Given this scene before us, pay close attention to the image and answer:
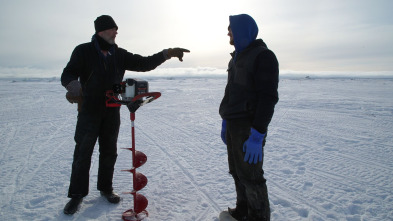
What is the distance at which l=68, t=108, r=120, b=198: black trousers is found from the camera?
284cm

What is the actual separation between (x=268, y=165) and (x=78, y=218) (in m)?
3.01

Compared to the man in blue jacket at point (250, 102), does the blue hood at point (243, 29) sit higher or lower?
higher

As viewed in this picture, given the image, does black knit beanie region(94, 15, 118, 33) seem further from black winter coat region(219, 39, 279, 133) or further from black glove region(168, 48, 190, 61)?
black winter coat region(219, 39, 279, 133)

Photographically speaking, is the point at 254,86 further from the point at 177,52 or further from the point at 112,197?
the point at 112,197

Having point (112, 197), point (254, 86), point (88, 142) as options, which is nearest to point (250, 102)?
point (254, 86)

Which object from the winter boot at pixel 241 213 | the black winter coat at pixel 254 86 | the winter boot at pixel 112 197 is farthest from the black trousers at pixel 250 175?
the winter boot at pixel 112 197

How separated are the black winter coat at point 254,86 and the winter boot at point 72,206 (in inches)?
79.4

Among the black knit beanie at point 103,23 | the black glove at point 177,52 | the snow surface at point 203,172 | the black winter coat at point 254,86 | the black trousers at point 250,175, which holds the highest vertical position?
the black knit beanie at point 103,23

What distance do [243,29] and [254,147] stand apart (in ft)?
3.37

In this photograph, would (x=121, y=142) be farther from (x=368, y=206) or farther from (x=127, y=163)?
(x=368, y=206)

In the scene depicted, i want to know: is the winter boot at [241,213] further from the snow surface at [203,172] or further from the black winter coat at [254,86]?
the black winter coat at [254,86]

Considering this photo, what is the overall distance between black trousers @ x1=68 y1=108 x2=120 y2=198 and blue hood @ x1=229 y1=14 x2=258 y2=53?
1.71m

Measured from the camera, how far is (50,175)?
12.7 ft

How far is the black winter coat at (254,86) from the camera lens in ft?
6.53
